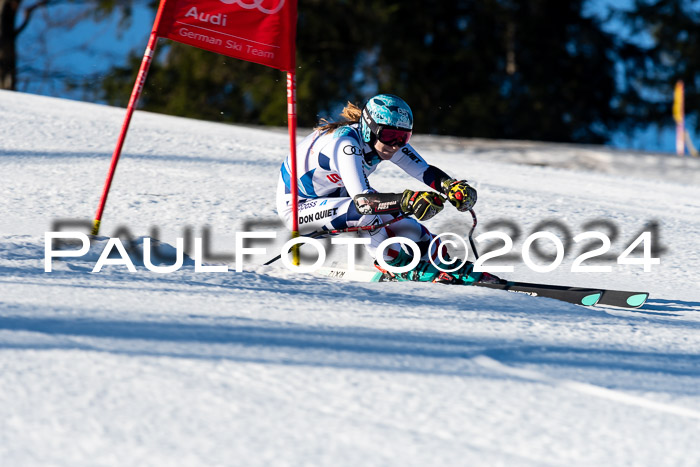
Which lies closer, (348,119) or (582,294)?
(582,294)

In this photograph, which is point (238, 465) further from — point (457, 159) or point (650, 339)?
point (457, 159)

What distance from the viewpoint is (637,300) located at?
439 cm

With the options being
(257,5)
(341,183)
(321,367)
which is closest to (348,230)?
(341,183)

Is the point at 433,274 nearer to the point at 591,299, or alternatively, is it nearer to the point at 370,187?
the point at 370,187

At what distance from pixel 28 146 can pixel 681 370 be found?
22.8 ft

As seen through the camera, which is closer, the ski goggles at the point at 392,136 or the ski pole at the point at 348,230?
the ski goggles at the point at 392,136

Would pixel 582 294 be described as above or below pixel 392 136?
below

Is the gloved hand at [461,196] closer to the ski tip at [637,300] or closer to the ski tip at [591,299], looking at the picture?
the ski tip at [591,299]

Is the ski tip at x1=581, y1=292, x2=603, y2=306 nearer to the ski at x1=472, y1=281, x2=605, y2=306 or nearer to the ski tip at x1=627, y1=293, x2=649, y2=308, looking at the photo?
the ski at x1=472, y1=281, x2=605, y2=306

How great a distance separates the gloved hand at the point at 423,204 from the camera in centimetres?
411

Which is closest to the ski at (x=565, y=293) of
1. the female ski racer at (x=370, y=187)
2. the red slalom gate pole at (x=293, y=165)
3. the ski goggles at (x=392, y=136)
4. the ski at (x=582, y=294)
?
the ski at (x=582, y=294)

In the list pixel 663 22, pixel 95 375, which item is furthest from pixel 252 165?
pixel 663 22

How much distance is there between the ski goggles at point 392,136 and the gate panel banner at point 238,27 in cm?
68

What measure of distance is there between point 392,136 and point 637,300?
Result: 4.99ft
